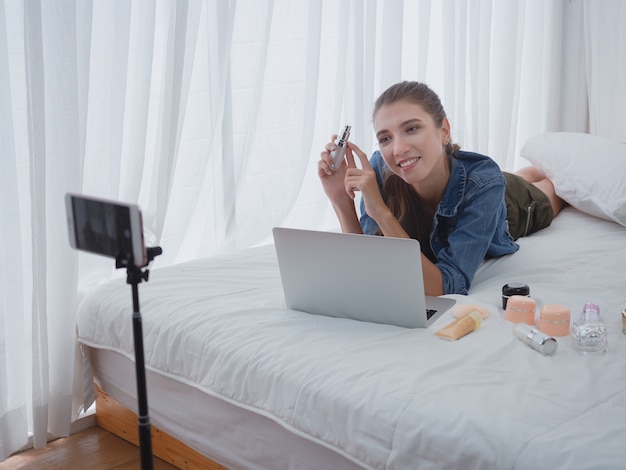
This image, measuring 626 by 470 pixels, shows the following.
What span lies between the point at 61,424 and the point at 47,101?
774 millimetres

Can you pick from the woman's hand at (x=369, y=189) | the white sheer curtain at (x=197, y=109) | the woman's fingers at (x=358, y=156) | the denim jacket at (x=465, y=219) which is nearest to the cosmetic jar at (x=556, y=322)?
the denim jacket at (x=465, y=219)

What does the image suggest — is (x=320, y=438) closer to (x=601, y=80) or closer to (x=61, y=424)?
(x=61, y=424)

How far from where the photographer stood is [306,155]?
2496mm

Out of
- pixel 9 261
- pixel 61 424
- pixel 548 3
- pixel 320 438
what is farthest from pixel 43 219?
pixel 548 3

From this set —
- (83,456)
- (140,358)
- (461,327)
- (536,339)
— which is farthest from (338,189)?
(140,358)

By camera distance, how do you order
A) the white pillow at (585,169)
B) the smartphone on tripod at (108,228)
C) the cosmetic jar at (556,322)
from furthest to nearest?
the white pillow at (585,169)
the cosmetic jar at (556,322)
the smartphone on tripod at (108,228)

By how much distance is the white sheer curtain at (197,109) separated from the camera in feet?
5.89

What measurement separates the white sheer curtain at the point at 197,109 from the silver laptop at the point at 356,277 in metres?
0.57

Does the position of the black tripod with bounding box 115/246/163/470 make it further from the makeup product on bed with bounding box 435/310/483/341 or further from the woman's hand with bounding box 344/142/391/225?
the woman's hand with bounding box 344/142/391/225

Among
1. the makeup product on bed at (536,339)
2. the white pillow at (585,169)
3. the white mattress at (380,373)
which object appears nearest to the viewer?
the white mattress at (380,373)

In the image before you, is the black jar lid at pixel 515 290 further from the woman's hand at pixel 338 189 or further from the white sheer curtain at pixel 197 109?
the white sheer curtain at pixel 197 109

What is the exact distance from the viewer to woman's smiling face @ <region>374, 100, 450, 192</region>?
183 cm

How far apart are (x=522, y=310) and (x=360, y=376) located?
41cm

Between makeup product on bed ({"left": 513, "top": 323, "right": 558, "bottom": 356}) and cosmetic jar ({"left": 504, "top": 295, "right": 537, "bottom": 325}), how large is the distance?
0.25 feet
